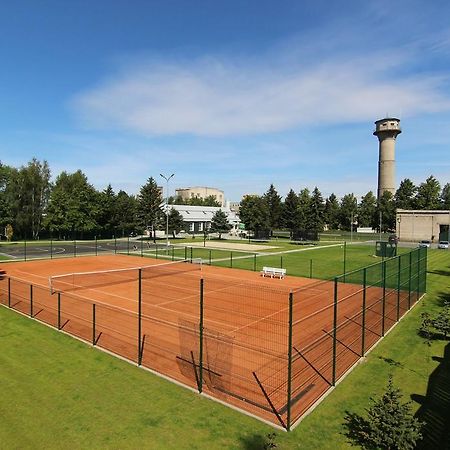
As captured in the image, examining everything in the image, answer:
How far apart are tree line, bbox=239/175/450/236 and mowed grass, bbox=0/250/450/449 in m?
69.0

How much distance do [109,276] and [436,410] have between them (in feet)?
87.9

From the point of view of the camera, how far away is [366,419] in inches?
391

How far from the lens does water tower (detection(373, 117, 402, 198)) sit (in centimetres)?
11956

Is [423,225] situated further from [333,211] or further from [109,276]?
[109,276]

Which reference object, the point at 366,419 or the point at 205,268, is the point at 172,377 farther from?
the point at 205,268

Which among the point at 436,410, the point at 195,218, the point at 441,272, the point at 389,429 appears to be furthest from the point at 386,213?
the point at 389,429

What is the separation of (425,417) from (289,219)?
258ft

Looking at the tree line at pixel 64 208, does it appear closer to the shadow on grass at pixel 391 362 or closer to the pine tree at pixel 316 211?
the pine tree at pixel 316 211

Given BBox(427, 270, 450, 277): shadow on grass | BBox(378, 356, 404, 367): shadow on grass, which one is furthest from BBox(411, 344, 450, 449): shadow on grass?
BBox(427, 270, 450, 277): shadow on grass

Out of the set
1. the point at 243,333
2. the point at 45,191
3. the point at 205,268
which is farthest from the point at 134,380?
the point at 45,191

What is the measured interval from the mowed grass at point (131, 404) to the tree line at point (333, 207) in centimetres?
6900

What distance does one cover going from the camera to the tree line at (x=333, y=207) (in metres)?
85.2

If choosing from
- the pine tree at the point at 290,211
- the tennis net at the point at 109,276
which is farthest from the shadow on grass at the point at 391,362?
the pine tree at the point at 290,211

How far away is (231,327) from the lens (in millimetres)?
18203
